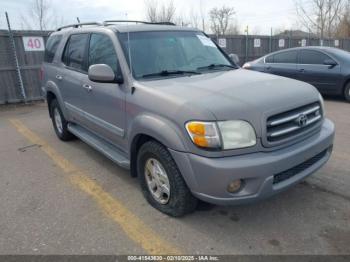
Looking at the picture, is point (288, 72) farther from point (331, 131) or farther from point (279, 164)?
point (279, 164)

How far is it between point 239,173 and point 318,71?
7504 mm

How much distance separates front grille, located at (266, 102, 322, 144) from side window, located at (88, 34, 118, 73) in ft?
6.17

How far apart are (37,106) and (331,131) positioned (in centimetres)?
893

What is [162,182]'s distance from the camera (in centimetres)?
324

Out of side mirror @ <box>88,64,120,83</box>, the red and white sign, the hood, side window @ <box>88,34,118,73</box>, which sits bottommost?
the hood

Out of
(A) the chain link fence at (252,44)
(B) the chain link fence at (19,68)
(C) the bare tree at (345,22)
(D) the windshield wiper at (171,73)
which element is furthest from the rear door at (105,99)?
(C) the bare tree at (345,22)

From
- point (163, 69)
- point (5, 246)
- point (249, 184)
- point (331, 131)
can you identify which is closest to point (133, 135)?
point (163, 69)

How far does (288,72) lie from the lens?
9.62m

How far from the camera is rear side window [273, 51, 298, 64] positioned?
9617 mm

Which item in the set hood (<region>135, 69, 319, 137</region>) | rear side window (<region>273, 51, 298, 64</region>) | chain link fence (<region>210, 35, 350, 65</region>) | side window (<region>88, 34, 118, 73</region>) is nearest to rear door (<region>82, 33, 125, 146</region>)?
side window (<region>88, 34, 118, 73</region>)

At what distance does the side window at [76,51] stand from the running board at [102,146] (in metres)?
0.99

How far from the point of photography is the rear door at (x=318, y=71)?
8695mm

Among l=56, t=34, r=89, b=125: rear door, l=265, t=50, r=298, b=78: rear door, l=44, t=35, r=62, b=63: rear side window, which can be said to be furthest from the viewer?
l=265, t=50, r=298, b=78: rear door

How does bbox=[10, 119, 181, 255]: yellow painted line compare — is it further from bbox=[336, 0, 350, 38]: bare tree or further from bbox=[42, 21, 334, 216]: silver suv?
bbox=[336, 0, 350, 38]: bare tree
